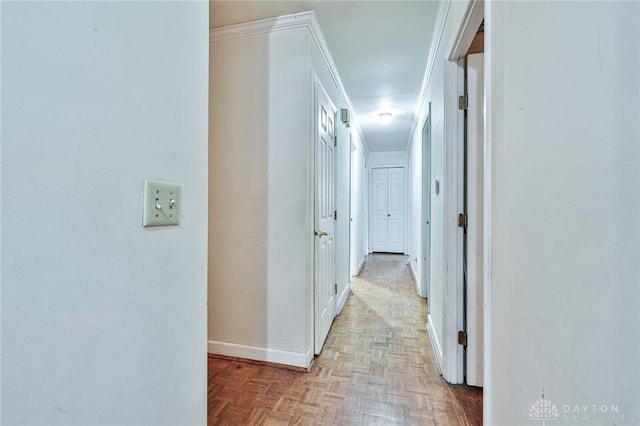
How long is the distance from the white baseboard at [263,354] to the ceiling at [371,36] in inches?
88.5

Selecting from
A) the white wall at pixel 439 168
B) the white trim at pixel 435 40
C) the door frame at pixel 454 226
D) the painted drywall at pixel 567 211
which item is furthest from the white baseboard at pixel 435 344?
the white trim at pixel 435 40

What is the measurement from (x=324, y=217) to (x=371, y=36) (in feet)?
4.70

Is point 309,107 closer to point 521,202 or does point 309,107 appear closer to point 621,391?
point 521,202

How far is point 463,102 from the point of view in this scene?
1710 millimetres

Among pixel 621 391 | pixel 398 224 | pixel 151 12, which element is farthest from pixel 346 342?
pixel 398 224

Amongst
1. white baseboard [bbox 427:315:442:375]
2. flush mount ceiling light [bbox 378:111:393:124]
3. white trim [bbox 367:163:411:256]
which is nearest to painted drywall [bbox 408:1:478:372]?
white baseboard [bbox 427:315:442:375]

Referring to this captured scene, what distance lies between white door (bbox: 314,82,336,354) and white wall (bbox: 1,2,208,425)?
1262mm

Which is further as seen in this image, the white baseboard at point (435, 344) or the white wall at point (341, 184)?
the white wall at point (341, 184)

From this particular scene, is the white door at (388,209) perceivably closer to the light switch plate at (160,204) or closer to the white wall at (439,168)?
the white wall at (439,168)

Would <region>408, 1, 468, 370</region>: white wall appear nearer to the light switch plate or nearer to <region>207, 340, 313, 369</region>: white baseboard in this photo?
<region>207, 340, 313, 369</region>: white baseboard
